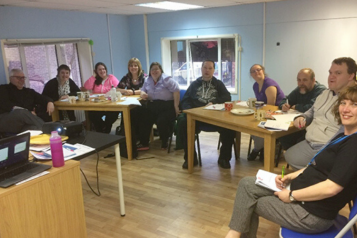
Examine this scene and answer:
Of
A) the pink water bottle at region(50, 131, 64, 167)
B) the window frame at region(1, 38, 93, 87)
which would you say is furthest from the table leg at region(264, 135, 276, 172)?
the window frame at region(1, 38, 93, 87)

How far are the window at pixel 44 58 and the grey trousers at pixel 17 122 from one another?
0.98 meters

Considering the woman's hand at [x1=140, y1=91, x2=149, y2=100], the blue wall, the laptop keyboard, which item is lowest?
the laptop keyboard

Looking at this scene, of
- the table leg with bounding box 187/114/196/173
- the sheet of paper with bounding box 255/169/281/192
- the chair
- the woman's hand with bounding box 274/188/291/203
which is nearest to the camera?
the chair

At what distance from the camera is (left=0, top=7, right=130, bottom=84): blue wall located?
413 centimetres

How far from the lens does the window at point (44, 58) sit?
426cm

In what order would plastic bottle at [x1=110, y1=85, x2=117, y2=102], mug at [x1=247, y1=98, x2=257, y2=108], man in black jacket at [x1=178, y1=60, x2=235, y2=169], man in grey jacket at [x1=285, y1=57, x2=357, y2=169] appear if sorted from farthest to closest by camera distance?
plastic bottle at [x1=110, y1=85, x2=117, y2=102]
man in black jacket at [x1=178, y1=60, x2=235, y2=169]
mug at [x1=247, y1=98, x2=257, y2=108]
man in grey jacket at [x1=285, y1=57, x2=357, y2=169]

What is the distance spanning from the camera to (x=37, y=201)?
1.61 m

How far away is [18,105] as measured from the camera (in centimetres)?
381

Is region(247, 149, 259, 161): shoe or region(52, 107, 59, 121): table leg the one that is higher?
region(52, 107, 59, 121): table leg

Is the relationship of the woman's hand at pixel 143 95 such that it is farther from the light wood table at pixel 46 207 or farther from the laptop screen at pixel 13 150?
the laptop screen at pixel 13 150

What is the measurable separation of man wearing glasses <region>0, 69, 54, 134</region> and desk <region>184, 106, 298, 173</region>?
1755 millimetres

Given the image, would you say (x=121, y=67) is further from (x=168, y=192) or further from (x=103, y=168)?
(x=168, y=192)

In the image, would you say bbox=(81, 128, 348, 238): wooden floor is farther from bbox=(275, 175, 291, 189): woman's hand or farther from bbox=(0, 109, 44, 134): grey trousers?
bbox=(0, 109, 44, 134): grey trousers

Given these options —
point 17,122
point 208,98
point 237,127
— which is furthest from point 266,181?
point 17,122
